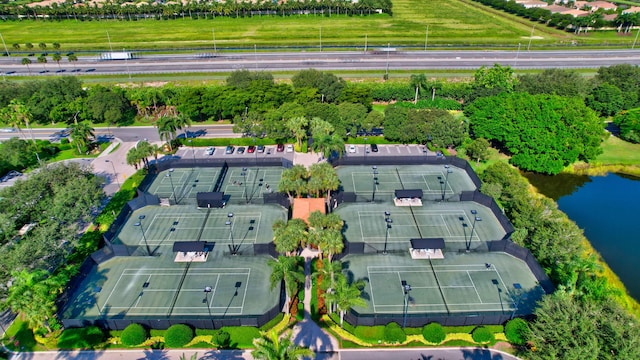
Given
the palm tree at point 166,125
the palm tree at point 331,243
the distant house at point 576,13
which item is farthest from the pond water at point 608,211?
the distant house at point 576,13

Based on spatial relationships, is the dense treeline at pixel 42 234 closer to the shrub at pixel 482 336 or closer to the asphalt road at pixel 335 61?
the shrub at pixel 482 336

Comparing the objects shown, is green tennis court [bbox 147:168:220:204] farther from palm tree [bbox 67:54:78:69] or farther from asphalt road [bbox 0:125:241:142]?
palm tree [bbox 67:54:78:69]

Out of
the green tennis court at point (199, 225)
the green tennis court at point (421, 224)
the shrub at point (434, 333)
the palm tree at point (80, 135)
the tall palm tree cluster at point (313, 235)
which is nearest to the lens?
Answer: the shrub at point (434, 333)

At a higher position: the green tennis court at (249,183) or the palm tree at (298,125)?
the palm tree at (298,125)

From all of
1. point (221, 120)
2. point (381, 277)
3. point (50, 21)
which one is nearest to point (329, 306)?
point (381, 277)

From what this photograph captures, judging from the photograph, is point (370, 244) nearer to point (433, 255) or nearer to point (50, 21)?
point (433, 255)

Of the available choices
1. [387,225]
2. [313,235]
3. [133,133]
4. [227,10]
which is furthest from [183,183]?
[227,10]
